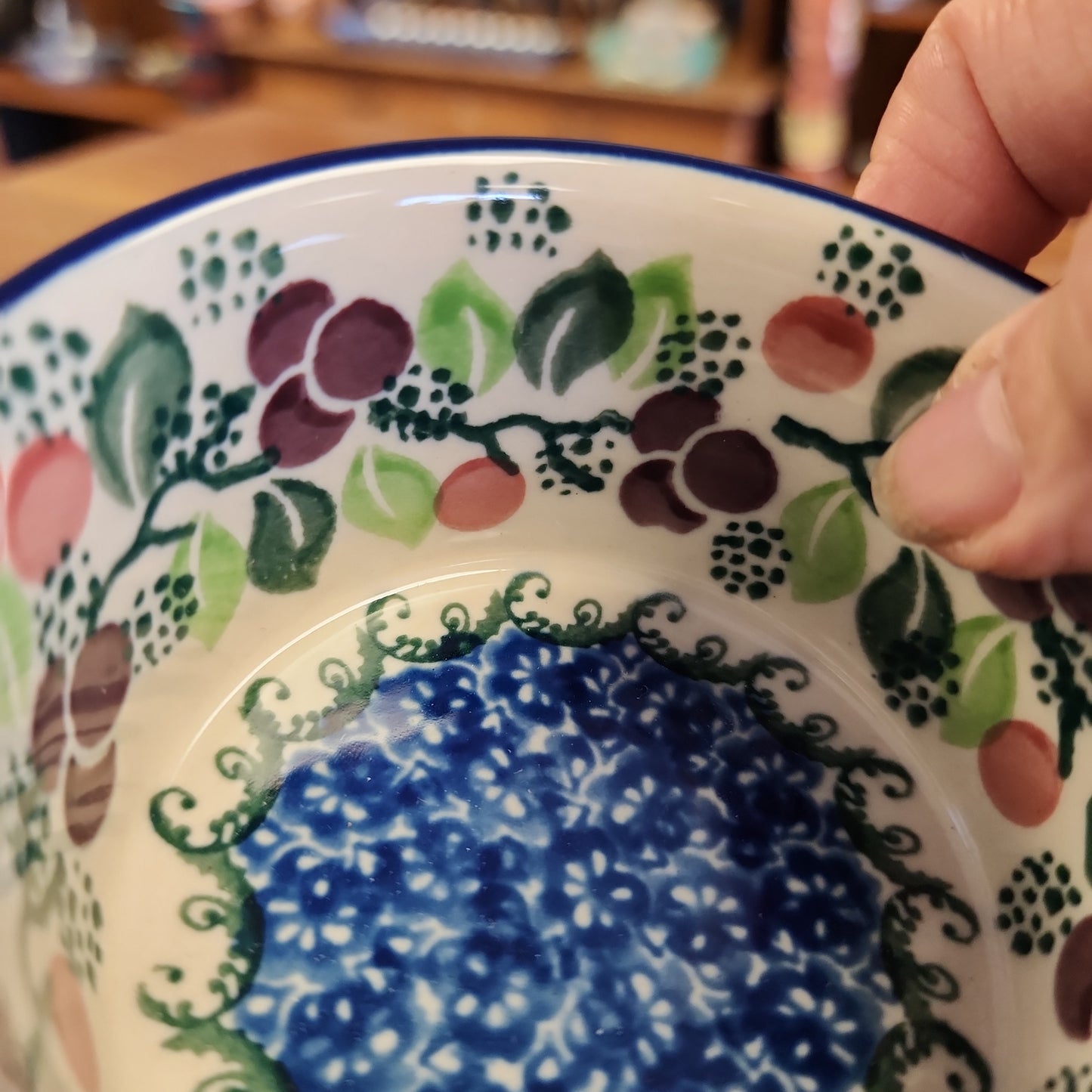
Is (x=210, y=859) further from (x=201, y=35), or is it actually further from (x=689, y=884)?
(x=201, y=35)

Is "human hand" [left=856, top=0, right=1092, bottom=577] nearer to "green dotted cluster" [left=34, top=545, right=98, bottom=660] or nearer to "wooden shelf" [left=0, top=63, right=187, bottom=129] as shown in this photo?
"green dotted cluster" [left=34, top=545, right=98, bottom=660]

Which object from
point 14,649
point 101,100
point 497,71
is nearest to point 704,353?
point 14,649

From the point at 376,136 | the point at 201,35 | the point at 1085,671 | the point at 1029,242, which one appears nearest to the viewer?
the point at 1085,671

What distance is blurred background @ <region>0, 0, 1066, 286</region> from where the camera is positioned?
0.94 meters

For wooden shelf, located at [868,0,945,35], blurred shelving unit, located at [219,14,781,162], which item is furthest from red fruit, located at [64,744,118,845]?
wooden shelf, located at [868,0,945,35]

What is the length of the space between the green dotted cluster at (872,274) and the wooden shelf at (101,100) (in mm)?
1008

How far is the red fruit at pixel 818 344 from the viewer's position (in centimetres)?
30

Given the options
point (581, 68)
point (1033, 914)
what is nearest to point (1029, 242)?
point (1033, 914)

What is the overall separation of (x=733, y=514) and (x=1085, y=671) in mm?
133

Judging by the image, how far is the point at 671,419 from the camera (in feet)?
1.17

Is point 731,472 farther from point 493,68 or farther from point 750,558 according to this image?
point 493,68

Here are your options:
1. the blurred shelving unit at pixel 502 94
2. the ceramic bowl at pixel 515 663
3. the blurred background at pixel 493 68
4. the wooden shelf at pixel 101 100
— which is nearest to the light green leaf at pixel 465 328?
the ceramic bowl at pixel 515 663

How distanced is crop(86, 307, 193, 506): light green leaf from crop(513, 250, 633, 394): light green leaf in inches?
4.6

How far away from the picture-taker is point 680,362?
342 mm
